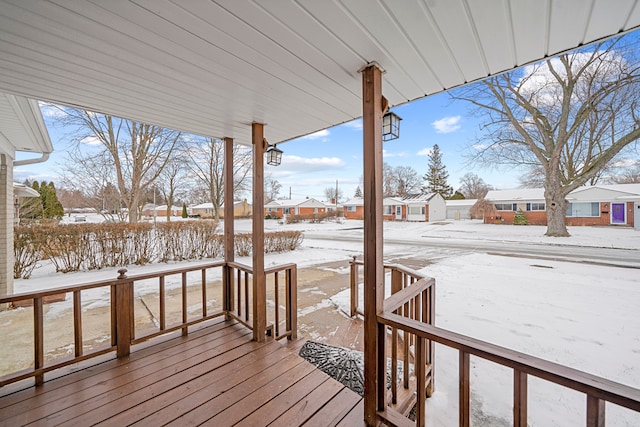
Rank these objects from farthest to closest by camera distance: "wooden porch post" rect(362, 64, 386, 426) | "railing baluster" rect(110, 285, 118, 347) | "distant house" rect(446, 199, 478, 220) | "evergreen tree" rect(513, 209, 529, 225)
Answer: "distant house" rect(446, 199, 478, 220) < "evergreen tree" rect(513, 209, 529, 225) < "railing baluster" rect(110, 285, 118, 347) < "wooden porch post" rect(362, 64, 386, 426)

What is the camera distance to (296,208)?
3650 centimetres

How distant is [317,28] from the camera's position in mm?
1360

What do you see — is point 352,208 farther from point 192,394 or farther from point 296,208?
point 192,394

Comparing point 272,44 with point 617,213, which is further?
point 617,213

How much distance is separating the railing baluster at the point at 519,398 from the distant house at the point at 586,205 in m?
22.3

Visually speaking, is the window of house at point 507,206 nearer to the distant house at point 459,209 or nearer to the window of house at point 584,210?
the window of house at point 584,210

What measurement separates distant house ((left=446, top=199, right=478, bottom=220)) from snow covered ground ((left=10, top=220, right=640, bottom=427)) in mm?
23323

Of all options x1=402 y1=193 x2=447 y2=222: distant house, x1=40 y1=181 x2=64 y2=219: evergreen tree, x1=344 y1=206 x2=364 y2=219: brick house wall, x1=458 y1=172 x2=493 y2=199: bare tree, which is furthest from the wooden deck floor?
x1=458 y1=172 x2=493 y2=199: bare tree

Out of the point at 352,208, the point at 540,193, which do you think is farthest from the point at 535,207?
the point at 352,208

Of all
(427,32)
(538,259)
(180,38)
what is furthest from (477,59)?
(538,259)

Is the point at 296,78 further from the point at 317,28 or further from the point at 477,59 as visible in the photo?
the point at 477,59

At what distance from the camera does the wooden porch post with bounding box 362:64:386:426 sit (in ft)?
5.53

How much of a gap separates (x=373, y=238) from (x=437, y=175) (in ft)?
123

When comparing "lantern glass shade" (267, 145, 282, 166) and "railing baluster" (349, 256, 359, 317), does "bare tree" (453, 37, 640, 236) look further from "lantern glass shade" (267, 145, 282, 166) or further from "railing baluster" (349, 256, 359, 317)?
"lantern glass shade" (267, 145, 282, 166)
